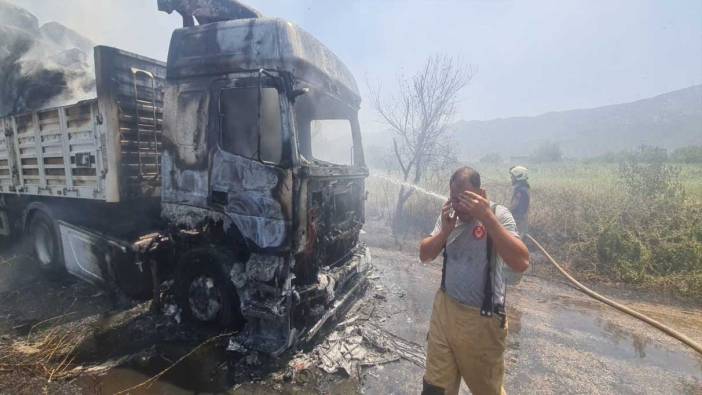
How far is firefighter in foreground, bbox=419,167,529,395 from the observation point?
2.08 m

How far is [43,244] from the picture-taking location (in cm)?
554

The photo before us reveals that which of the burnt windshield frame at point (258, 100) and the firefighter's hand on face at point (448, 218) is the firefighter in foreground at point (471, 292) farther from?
the burnt windshield frame at point (258, 100)

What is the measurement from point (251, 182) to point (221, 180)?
0.39 meters

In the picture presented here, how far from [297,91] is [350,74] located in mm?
1940

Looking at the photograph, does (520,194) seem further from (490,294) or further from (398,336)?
(490,294)

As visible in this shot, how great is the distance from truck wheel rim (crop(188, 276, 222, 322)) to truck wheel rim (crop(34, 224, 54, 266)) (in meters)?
3.21

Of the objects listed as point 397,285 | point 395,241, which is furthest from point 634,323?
point 395,241

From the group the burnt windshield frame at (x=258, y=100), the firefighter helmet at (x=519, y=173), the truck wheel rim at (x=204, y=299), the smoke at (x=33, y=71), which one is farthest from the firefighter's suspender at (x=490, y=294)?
the smoke at (x=33, y=71)

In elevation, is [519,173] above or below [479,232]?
above

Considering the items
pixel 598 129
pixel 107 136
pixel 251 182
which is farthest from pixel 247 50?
pixel 598 129

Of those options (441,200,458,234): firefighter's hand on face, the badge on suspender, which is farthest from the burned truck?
the badge on suspender

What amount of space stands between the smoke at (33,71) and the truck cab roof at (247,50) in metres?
5.11

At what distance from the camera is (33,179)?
17.5 ft

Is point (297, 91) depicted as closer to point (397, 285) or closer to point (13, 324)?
point (397, 285)
